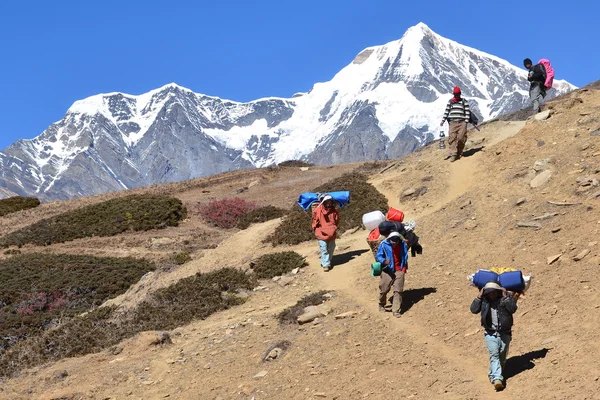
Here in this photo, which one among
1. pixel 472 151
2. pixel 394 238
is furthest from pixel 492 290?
pixel 472 151

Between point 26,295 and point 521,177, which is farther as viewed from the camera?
point 26,295

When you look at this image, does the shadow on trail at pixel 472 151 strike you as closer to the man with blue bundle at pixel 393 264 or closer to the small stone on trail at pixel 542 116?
the small stone on trail at pixel 542 116

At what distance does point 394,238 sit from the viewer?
13.2 metres

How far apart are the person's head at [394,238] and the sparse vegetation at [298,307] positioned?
2.67 m

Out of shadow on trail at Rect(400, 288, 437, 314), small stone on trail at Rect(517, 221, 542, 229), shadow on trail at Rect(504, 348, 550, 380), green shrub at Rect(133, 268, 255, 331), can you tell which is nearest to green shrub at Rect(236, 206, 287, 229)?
green shrub at Rect(133, 268, 255, 331)

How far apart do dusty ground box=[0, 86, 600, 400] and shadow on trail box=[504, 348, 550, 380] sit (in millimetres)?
19

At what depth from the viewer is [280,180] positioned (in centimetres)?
4594

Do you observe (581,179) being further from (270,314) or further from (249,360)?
Result: (249,360)

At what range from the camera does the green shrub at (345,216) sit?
22.9 m

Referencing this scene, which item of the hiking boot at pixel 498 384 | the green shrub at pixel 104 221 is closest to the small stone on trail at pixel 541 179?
the hiking boot at pixel 498 384

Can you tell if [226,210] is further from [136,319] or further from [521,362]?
[521,362]

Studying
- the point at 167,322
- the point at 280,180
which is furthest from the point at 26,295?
the point at 280,180

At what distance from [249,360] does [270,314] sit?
2708 millimetres

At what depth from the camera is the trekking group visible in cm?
953
